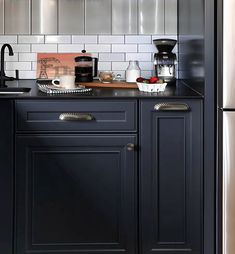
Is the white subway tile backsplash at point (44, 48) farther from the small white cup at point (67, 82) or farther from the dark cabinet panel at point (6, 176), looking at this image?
the dark cabinet panel at point (6, 176)

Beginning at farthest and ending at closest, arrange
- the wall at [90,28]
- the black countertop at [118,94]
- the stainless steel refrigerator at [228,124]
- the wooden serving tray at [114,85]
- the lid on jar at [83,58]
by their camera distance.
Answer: the wall at [90,28], the lid on jar at [83,58], the wooden serving tray at [114,85], the black countertop at [118,94], the stainless steel refrigerator at [228,124]

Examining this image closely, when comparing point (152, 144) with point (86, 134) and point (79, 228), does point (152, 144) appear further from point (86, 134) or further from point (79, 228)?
point (79, 228)

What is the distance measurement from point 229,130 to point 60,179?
0.86 meters

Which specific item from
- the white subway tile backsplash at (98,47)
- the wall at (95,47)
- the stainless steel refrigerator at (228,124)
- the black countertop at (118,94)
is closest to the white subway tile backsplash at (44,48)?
the wall at (95,47)

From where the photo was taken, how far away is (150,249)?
9.55 ft

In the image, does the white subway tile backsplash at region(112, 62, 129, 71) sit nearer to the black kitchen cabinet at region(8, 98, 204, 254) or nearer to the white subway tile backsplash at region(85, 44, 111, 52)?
the white subway tile backsplash at region(85, 44, 111, 52)

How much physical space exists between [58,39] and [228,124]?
148 centimetres

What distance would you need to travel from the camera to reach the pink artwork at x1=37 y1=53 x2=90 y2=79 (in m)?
3.72

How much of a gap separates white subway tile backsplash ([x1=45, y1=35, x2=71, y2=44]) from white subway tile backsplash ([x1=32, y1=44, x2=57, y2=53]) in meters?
0.03

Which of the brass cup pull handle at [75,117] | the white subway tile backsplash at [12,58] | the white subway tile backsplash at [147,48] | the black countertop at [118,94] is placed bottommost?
the brass cup pull handle at [75,117]

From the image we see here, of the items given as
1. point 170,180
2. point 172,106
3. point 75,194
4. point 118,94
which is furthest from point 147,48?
point 75,194

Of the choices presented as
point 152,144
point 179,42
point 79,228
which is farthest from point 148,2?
point 79,228

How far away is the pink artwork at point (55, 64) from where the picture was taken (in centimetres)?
372

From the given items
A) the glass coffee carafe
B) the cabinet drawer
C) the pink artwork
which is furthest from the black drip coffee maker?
the cabinet drawer
